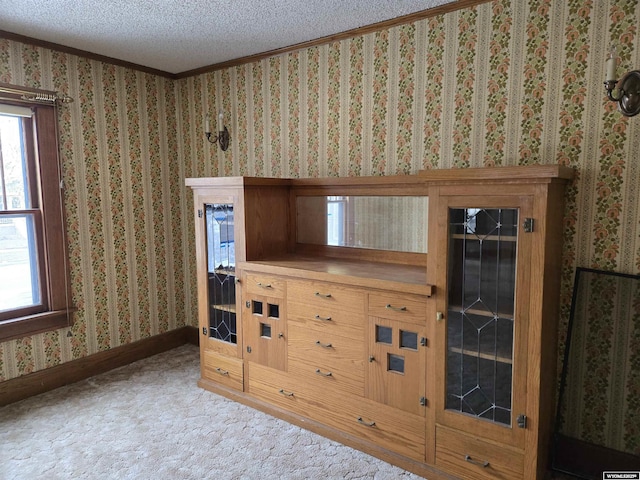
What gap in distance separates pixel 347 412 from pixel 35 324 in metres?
2.29

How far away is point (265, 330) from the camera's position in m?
2.89

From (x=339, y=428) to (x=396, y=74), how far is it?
2179 millimetres

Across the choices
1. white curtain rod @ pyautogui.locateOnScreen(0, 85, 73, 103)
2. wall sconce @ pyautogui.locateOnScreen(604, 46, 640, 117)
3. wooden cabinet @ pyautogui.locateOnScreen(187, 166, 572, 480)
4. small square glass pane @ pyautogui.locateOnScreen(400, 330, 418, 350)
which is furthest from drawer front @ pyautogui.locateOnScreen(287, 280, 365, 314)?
white curtain rod @ pyautogui.locateOnScreen(0, 85, 73, 103)

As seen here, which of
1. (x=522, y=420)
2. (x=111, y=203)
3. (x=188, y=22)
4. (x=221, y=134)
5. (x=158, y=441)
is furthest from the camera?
(x=221, y=134)

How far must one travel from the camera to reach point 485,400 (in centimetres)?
209

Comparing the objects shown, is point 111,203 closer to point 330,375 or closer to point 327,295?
point 327,295

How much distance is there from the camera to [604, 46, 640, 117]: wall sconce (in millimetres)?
2045

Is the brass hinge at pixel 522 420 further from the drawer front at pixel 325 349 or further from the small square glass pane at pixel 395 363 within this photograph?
the drawer front at pixel 325 349

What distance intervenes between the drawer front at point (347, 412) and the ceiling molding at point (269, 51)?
7.38 ft

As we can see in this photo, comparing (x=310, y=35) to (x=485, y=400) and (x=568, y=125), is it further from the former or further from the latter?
(x=485, y=400)

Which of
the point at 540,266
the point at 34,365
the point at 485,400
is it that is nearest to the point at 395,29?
the point at 540,266

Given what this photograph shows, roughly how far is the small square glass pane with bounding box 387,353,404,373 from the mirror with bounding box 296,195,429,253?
2.26ft

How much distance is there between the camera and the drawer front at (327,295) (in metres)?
2.43

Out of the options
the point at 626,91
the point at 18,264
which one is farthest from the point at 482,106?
the point at 18,264
